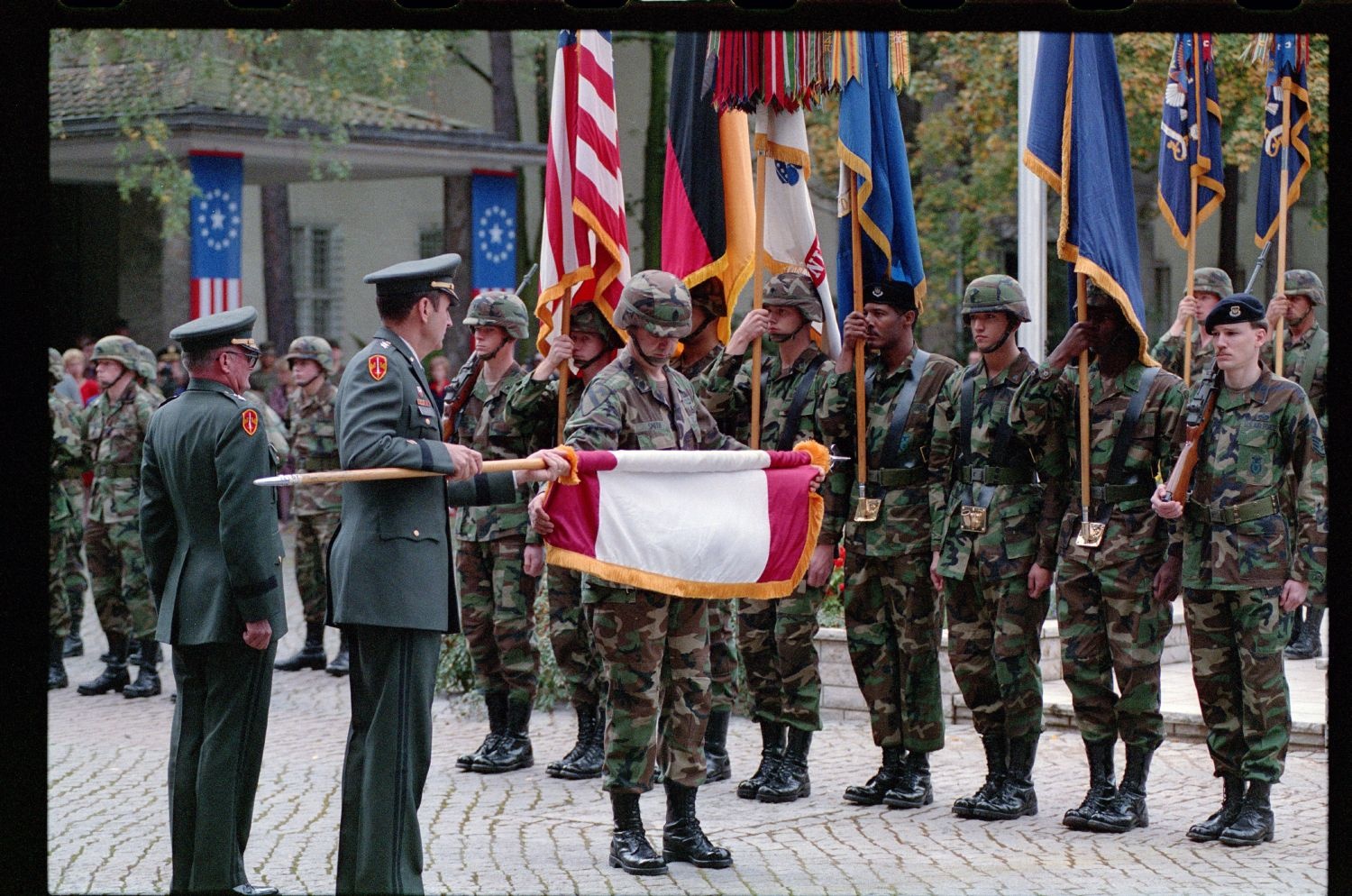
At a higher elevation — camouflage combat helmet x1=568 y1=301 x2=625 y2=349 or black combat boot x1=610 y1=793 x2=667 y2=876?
camouflage combat helmet x1=568 y1=301 x2=625 y2=349

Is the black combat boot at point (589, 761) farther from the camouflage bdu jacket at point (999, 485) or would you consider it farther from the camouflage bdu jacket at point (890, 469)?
the camouflage bdu jacket at point (999, 485)

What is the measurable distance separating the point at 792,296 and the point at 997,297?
1.05 m

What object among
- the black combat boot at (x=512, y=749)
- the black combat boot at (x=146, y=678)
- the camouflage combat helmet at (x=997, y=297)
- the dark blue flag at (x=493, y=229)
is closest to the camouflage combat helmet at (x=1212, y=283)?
the camouflage combat helmet at (x=997, y=297)

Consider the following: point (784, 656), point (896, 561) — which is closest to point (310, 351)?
point (784, 656)

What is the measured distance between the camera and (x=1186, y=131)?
8.81 metres

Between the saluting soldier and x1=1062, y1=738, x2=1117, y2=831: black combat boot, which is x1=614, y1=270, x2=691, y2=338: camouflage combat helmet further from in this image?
x1=1062, y1=738, x2=1117, y2=831: black combat boot

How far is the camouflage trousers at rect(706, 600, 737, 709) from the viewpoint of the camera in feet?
27.8

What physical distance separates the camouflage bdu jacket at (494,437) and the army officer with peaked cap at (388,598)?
8.73 ft

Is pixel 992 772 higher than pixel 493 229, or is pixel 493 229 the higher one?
pixel 493 229

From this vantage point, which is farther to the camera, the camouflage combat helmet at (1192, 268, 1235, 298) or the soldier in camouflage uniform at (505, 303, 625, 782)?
the camouflage combat helmet at (1192, 268, 1235, 298)

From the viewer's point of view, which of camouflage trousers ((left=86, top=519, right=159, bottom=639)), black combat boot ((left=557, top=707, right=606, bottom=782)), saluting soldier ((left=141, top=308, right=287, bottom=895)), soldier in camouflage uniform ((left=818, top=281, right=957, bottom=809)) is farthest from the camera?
camouflage trousers ((left=86, top=519, right=159, bottom=639))

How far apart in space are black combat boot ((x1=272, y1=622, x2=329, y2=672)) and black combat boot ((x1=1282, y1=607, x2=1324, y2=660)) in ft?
22.2

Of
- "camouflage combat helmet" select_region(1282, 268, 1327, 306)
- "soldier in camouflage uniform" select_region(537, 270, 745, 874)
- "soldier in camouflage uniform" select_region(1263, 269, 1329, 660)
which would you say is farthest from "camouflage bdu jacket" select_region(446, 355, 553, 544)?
"camouflage combat helmet" select_region(1282, 268, 1327, 306)

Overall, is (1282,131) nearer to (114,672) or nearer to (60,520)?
(114,672)
